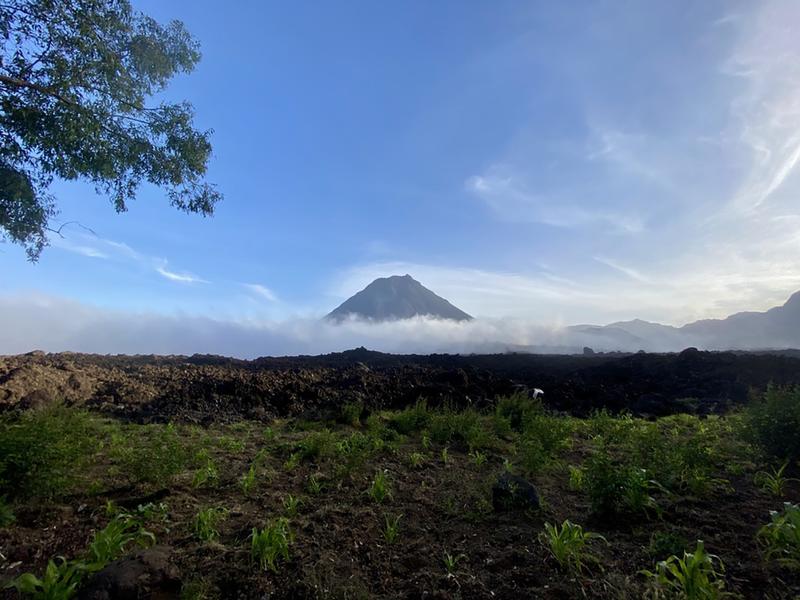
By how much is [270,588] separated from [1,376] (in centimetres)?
1074

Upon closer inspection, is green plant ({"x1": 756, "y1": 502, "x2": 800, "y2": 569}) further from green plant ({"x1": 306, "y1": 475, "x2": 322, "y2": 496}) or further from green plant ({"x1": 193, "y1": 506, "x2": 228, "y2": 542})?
green plant ({"x1": 193, "y1": 506, "x2": 228, "y2": 542})

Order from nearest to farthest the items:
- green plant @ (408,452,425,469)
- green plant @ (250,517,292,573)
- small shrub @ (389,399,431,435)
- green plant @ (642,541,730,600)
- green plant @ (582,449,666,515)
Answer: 1. green plant @ (642,541,730,600)
2. green plant @ (250,517,292,573)
3. green plant @ (582,449,666,515)
4. green plant @ (408,452,425,469)
5. small shrub @ (389,399,431,435)

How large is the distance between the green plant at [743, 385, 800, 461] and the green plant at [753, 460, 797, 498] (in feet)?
1.47

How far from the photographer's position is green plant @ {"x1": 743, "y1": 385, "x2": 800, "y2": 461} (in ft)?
17.9

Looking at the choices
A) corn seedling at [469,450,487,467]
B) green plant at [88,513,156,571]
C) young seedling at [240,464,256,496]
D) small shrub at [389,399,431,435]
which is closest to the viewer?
green plant at [88,513,156,571]

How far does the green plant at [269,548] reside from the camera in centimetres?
317

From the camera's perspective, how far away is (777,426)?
18.4 feet

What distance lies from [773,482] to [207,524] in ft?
18.0

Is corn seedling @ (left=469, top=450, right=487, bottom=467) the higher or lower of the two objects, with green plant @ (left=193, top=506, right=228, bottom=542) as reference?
lower

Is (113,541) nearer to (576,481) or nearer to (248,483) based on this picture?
(248,483)

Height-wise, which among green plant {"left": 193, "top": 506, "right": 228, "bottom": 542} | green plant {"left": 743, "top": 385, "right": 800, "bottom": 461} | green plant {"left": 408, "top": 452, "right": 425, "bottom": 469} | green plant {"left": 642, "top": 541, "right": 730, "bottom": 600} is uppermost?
green plant {"left": 743, "top": 385, "right": 800, "bottom": 461}

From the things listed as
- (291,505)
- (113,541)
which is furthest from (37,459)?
(291,505)

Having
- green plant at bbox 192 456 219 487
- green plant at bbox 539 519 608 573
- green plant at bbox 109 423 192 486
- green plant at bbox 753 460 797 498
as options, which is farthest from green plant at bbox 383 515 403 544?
green plant at bbox 753 460 797 498

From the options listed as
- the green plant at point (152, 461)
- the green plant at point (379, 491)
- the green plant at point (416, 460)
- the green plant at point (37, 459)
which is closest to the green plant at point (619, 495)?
the green plant at point (379, 491)
